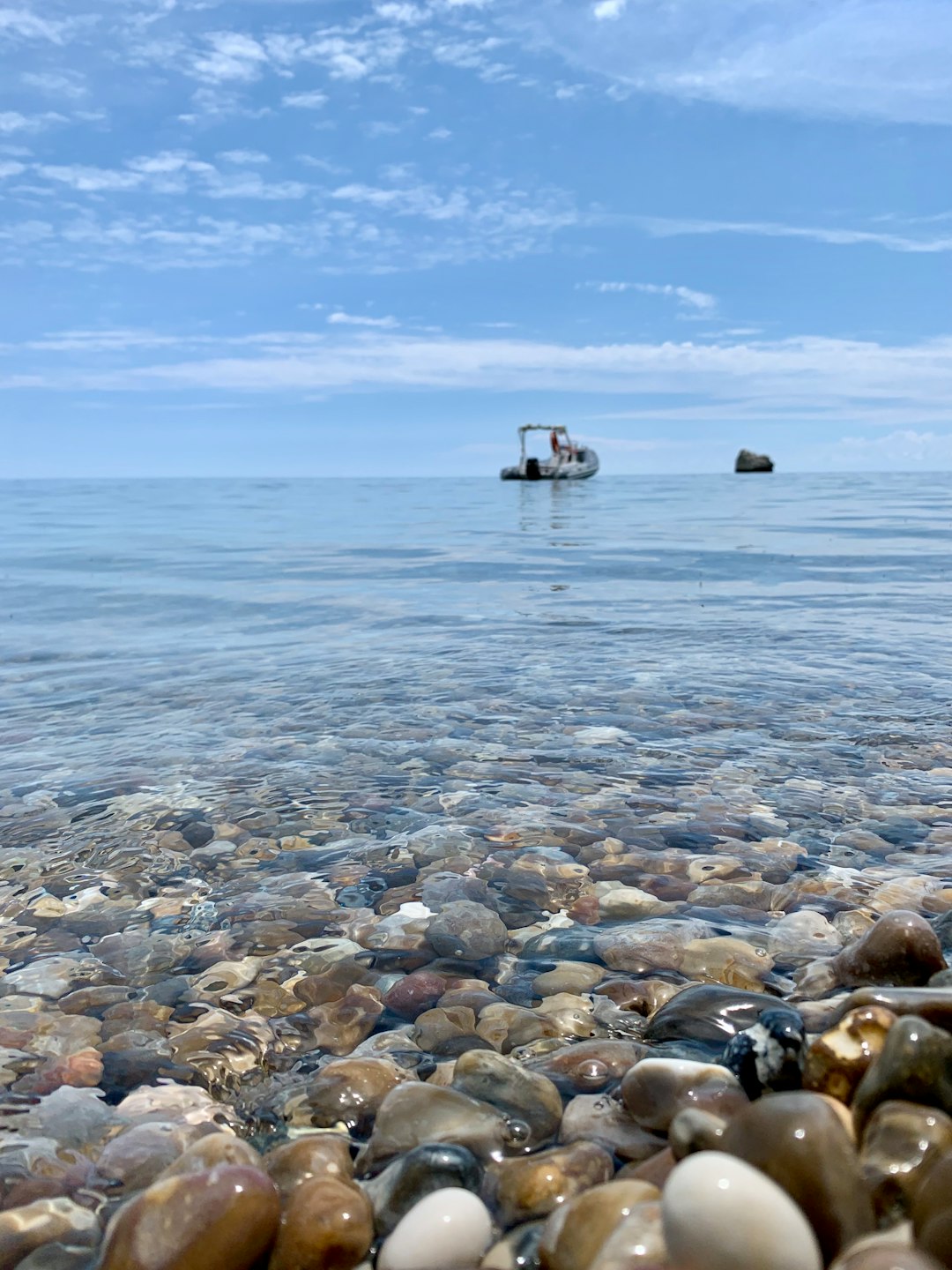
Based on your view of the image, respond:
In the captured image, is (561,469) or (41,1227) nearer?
(41,1227)

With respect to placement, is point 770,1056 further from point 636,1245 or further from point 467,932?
point 467,932

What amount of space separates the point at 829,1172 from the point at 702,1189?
0.86 feet

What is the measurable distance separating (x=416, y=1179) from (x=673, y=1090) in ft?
1.87

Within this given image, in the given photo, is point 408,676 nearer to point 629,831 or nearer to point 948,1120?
point 629,831

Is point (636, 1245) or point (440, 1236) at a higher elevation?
point (636, 1245)

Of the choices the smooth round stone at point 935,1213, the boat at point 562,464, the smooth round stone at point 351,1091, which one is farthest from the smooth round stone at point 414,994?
the boat at point 562,464

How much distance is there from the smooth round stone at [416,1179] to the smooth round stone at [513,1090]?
0.67 ft

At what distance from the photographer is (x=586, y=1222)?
1605 mm

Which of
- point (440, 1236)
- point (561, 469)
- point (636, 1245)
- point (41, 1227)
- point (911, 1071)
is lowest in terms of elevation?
Result: point (41, 1227)

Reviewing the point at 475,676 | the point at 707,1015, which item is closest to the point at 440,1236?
the point at 707,1015

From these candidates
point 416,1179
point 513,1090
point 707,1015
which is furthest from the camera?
point 707,1015

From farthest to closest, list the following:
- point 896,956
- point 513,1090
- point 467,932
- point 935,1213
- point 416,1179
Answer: point 467,932, point 896,956, point 513,1090, point 416,1179, point 935,1213

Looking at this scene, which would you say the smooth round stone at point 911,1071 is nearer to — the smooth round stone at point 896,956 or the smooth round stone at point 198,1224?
the smooth round stone at point 896,956

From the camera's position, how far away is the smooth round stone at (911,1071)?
1694mm
